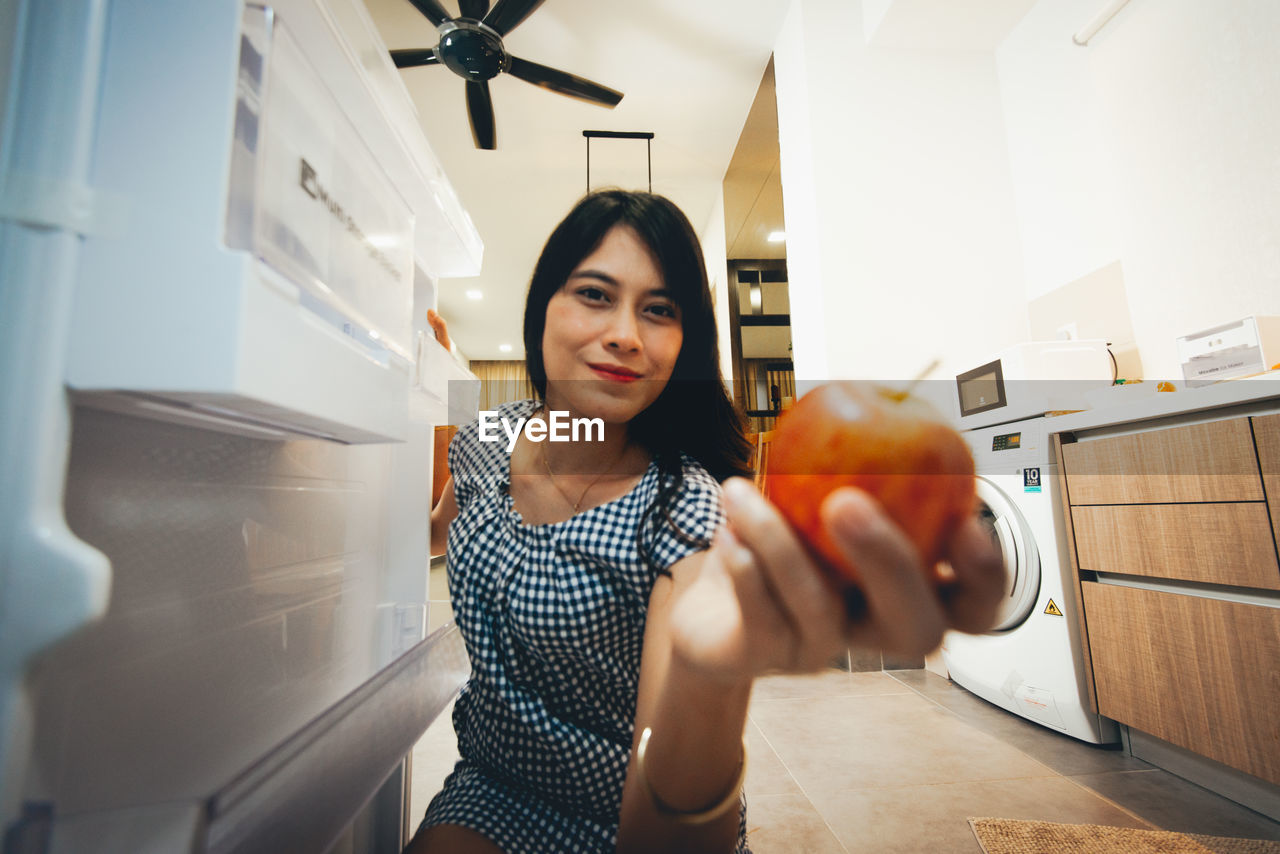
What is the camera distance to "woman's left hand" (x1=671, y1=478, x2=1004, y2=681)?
0.26 meters

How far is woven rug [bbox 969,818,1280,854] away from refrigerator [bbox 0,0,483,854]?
1184 millimetres

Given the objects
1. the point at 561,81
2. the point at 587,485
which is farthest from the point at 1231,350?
the point at 561,81

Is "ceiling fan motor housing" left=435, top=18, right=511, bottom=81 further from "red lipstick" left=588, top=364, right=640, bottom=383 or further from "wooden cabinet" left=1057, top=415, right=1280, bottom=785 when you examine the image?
"wooden cabinet" left=1057, top=415, right=1280, bottom=785

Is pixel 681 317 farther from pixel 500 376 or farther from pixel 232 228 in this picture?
pixel 500 376

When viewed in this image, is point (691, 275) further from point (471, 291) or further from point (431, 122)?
point (471, 291)

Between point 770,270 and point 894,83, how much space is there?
1.00 m

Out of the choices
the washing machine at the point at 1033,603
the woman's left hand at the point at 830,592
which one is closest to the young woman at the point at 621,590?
the woman's left hand at the point at 830,592

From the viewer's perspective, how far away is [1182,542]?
49.6 inches

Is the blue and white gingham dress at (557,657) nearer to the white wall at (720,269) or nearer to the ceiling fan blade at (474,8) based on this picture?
the ceiling fan blade at (474,8)

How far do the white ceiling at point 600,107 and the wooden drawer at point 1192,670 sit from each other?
7.69 feet

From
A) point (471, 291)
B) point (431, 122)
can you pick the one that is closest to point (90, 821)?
point (431, 122)

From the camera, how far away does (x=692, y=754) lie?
1.49ft

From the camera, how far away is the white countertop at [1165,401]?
1098 mm

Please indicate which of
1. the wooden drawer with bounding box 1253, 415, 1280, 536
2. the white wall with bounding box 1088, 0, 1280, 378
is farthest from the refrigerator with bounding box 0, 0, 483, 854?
the white wall with bounding box 1088, 0, 1280, 378
